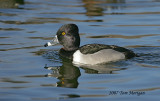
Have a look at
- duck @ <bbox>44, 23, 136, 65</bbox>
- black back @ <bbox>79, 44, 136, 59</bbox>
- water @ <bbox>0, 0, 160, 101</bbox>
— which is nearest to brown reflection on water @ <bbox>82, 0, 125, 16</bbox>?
water @ <bbox>0, 0, 160, 101</bbox>

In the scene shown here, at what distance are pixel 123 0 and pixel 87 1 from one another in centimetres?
158

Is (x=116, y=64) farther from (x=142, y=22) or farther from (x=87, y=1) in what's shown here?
(x=87, y=1)

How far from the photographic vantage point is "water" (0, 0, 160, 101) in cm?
805

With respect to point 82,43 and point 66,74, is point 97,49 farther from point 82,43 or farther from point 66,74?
point 82,43

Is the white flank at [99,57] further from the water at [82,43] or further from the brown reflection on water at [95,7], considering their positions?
the brown reflection on water at [95,7]

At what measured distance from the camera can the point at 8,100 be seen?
24.9 feet

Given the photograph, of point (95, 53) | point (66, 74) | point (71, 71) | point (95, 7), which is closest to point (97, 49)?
point (95, 53)

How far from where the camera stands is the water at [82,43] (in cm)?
805

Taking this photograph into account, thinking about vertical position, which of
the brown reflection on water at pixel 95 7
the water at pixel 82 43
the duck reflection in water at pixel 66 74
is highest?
the brown reflection on water at pixel 95 7

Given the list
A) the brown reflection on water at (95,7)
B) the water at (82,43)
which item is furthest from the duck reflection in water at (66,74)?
the brown reflection on water at (95,7)

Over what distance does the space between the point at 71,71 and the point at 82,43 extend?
9.98 feet

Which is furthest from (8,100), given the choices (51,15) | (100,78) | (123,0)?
(123,0)

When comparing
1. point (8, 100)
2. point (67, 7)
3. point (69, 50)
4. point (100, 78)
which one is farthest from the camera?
point (67, 7)

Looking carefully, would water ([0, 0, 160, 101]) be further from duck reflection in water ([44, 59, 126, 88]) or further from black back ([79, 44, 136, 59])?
black back ([79, 44, 136, 59])
